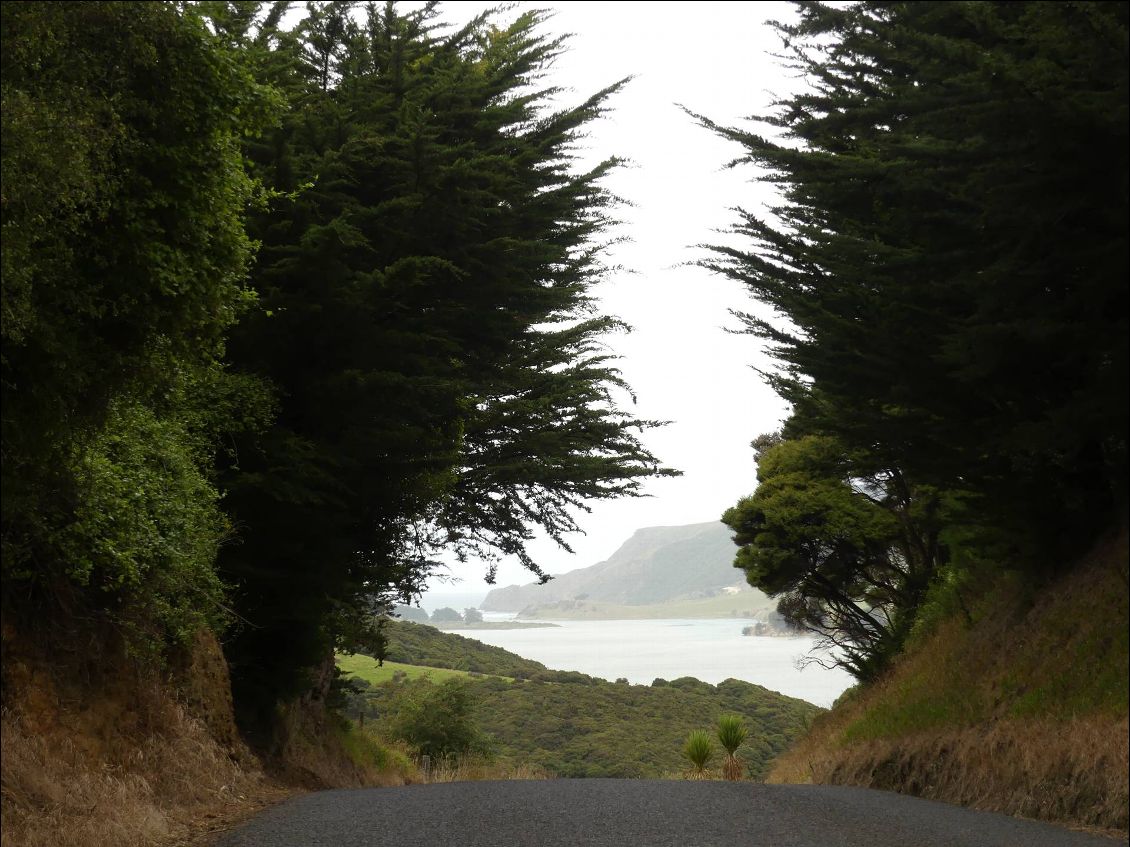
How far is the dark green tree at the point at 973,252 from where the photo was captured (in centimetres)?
859

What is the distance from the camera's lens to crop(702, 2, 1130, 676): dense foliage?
28.2 ft

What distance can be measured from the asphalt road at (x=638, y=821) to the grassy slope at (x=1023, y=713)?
42 cm

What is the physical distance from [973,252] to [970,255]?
111 millimetres

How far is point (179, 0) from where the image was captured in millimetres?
6938

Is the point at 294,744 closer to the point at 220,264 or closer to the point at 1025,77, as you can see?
the point at 220,264

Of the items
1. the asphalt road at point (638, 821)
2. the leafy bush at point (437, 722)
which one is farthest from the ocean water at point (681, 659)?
the asphalt road at point (638, 821)

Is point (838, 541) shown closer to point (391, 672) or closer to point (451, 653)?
point (391, 672)

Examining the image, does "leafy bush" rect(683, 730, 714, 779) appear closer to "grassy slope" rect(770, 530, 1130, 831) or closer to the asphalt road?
"grassy slope" rect(770, 530, 1130, 831)

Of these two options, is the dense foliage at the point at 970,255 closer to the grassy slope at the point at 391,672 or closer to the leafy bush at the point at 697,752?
the leafy bush at the point at 697,752

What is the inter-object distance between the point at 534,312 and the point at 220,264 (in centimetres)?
901

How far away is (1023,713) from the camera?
9867 mm

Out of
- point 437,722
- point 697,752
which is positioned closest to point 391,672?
point 437,722

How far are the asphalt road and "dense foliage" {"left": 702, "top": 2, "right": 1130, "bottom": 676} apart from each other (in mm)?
3503

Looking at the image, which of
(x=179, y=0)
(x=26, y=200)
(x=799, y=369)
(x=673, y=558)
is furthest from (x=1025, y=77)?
(x=673, y=558)
